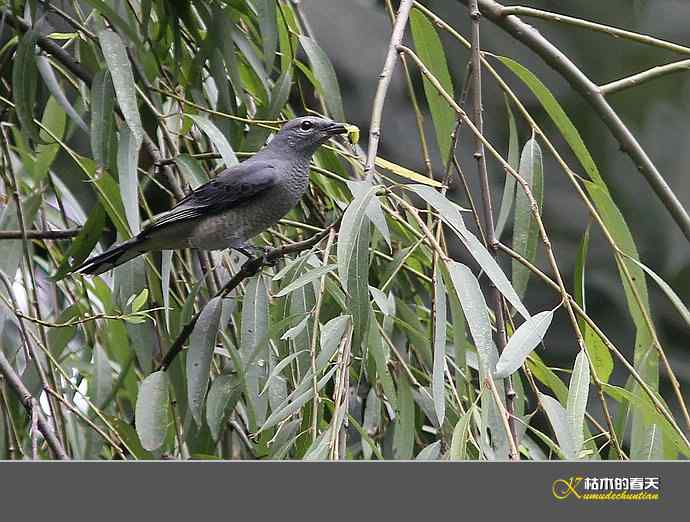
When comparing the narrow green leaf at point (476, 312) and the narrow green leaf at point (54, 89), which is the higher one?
the narrow green leaf at point (54, 89)

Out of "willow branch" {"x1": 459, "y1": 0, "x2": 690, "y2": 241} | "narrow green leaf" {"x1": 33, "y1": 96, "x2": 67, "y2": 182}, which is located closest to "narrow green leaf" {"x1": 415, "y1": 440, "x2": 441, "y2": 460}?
"willow branch" {"x1": 459, "y1": 0, "x2": 690, "y2": 241}

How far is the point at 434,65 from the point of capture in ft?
3.53

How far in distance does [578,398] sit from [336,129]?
48 centimetres

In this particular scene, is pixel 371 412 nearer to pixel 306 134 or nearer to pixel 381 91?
pixel 306 134

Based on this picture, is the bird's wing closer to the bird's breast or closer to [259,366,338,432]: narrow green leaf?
the bird's breast

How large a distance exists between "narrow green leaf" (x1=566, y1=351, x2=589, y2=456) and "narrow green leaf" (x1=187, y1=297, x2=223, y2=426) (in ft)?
1.15

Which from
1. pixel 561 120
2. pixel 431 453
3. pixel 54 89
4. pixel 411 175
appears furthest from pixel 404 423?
pixel 54 89

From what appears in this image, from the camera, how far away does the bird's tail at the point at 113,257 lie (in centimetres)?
104

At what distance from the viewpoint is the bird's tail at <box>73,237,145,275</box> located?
1043 millimetres

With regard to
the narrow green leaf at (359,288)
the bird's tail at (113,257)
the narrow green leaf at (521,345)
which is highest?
the bird's tail at (113,257)

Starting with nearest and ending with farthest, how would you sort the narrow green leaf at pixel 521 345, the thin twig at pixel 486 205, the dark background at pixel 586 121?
the narrow green leaf at pixel 521 345 → the thin twig at pixel 486 205 → the dark background at pixel 586 121

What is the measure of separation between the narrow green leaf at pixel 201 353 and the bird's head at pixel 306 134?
24cm

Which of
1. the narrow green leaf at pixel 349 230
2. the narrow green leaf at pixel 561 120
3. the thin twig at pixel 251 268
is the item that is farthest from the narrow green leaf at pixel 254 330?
the narrow green leaf at pixel 561 120

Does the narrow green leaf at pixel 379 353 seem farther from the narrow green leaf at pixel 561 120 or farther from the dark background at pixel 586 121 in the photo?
the dark background at pixel 586 121
